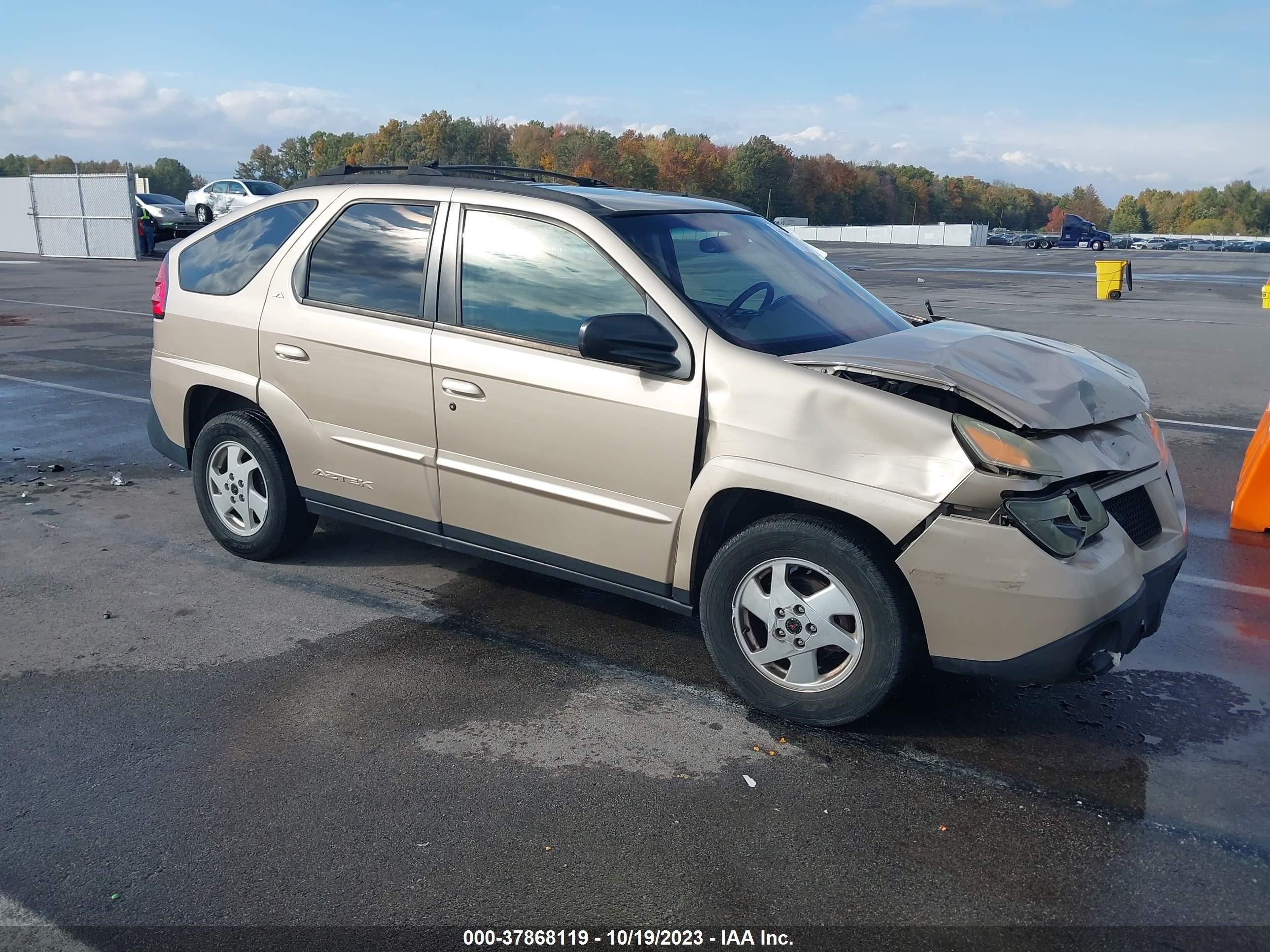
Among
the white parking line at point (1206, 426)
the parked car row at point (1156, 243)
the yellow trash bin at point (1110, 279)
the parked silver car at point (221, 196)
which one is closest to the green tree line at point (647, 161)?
the parked car row at point (1156, 243)

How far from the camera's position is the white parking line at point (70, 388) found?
9.48 meters

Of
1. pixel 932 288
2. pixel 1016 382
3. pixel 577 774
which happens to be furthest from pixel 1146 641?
pixel 932 288

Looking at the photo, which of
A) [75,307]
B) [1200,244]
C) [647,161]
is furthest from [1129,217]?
[75,307]

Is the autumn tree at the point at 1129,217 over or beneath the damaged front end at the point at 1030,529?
over

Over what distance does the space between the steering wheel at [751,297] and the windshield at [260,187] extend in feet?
108

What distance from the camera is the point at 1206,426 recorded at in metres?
9.16

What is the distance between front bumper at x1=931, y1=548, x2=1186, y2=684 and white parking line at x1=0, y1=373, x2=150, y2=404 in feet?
27.1

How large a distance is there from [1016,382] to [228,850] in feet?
9.68

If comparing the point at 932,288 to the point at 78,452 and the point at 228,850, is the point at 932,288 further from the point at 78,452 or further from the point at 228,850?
the point at 228,850

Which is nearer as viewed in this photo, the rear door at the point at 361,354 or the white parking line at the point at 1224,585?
the rear door at the point at 361,354

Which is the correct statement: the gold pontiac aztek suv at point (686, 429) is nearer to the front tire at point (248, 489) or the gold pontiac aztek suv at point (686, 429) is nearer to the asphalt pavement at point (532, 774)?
the front tire at point (248, 489)

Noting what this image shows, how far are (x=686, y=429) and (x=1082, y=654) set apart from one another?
151cm

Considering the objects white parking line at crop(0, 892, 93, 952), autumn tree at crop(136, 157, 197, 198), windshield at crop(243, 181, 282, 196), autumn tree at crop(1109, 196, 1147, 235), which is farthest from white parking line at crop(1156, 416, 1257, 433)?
autumn tree at crop(1109, 196, 1147, 235)

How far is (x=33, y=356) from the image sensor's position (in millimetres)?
11859
